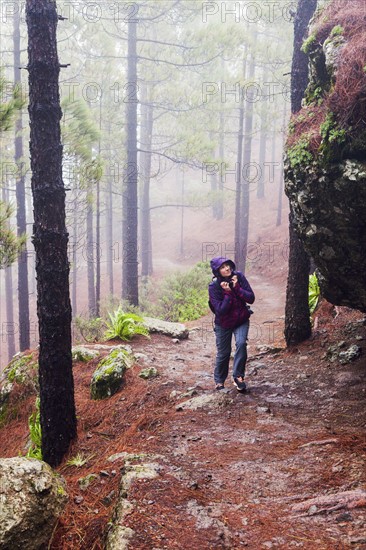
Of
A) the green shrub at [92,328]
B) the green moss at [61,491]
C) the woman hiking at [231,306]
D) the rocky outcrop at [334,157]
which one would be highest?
the rocky outcrop at [334,157]

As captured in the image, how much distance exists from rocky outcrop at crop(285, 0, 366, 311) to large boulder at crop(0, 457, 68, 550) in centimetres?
434

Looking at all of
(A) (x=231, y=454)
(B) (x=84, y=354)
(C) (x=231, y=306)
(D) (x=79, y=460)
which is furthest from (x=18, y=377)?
(A) (x=231, y=454)

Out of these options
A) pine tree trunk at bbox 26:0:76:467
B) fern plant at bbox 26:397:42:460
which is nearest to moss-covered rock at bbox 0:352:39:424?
fern plant at bbox 26:397:42:460

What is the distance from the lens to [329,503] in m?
3.32

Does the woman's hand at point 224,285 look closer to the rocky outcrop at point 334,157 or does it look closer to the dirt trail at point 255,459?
the rocky outcrop at point 334,157

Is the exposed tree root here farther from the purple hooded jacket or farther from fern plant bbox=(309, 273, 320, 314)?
fern plant bbox=(309, 273, 320, 314)

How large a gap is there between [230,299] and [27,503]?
405cm

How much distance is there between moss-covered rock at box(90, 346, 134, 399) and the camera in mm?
7598

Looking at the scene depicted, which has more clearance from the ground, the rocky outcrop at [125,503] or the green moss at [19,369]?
the rocky outcrop at [125,503]

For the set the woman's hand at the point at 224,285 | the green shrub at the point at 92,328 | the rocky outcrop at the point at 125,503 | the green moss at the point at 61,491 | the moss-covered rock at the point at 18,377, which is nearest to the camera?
the rocky outcrop at the point at 125,503

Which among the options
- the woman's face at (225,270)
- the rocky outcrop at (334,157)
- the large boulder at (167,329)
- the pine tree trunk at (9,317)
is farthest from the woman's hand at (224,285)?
the pine tree trunk at (9,317)

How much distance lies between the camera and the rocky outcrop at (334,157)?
4879mm

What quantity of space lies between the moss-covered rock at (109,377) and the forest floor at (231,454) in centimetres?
22

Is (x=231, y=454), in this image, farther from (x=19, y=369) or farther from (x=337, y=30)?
(x=19, y=369)
